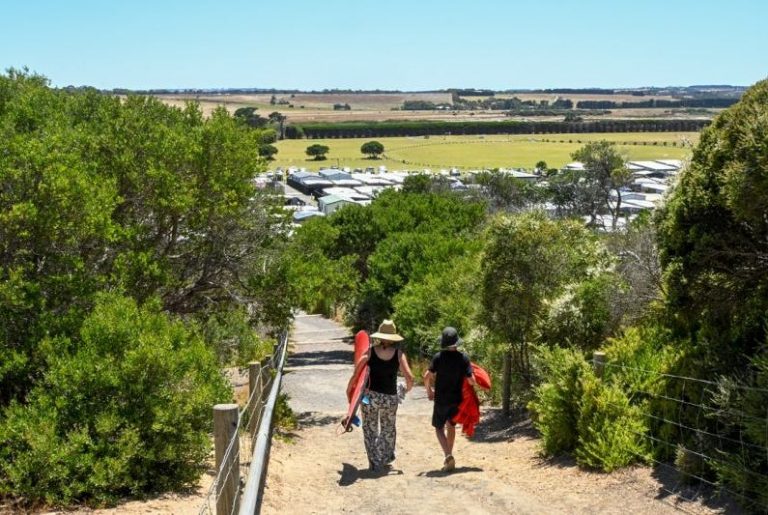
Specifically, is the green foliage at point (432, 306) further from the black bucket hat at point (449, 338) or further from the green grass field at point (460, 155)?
the green grass field at point (460, 155)

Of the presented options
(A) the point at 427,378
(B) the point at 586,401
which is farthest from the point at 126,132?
(B) the point at 586,401

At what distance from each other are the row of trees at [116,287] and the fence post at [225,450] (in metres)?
2.65

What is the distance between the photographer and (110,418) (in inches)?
364

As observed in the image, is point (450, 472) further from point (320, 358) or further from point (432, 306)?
point (320, 358)

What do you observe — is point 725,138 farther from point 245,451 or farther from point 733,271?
point 245,451

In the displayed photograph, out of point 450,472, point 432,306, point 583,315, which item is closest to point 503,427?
point 583,315

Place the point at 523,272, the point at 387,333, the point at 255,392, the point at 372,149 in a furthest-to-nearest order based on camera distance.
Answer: the point at 372,149
the point at 523,272
the point at 255,392
the point at 387,333

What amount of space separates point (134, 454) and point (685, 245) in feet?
20.0

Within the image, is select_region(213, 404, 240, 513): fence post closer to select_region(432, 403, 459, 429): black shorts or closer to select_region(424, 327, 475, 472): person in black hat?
select_region(424, 327, 475, 472): person in black hat

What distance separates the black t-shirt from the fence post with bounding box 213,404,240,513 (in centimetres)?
361

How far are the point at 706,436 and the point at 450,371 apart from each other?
266cm

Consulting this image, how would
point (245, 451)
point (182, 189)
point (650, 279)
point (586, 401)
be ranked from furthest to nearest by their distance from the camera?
1. point (650, 279)
2. point (182, 189)
3. point (245, 451)
4. point (586, 401)

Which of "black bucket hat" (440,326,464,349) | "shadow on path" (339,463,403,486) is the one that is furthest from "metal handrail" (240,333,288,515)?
"black bucket hat" (440,326,464,349)

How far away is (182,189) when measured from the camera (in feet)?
48.2
